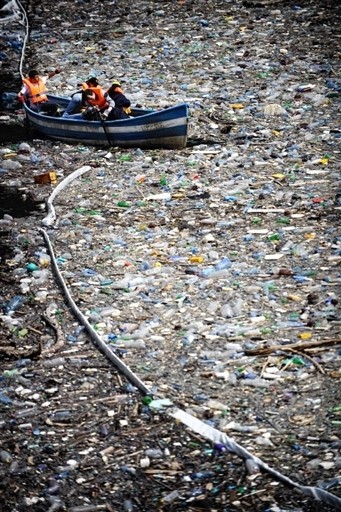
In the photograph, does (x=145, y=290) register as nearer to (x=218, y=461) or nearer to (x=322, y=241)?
(x=322, y=241)

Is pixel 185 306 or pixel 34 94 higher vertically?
pixel 185 306

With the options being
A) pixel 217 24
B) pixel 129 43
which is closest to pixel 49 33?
pixel 129 43

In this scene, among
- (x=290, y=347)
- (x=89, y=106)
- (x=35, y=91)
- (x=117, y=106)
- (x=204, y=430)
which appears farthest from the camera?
(x=35, y=91)

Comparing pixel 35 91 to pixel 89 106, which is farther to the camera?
pixel 35 91

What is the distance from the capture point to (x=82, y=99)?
52.6 ft

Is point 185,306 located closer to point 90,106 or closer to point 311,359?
point 311,359

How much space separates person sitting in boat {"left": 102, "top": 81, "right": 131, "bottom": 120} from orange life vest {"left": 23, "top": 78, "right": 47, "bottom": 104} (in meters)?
1.70

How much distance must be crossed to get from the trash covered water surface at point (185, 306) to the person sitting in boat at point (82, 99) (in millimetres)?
665

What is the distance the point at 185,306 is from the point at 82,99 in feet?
21.2

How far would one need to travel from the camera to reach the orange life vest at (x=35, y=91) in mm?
16859

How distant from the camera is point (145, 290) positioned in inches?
A: 431

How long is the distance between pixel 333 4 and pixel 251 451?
16.4m

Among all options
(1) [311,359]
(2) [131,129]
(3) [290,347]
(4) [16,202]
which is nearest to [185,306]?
(3) [290,347]

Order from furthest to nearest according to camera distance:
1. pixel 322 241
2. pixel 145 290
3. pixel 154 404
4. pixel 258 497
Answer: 1. pixel 322 241
2. pixel 145 290
3. pixel 154 404
4. pixel 258 497
